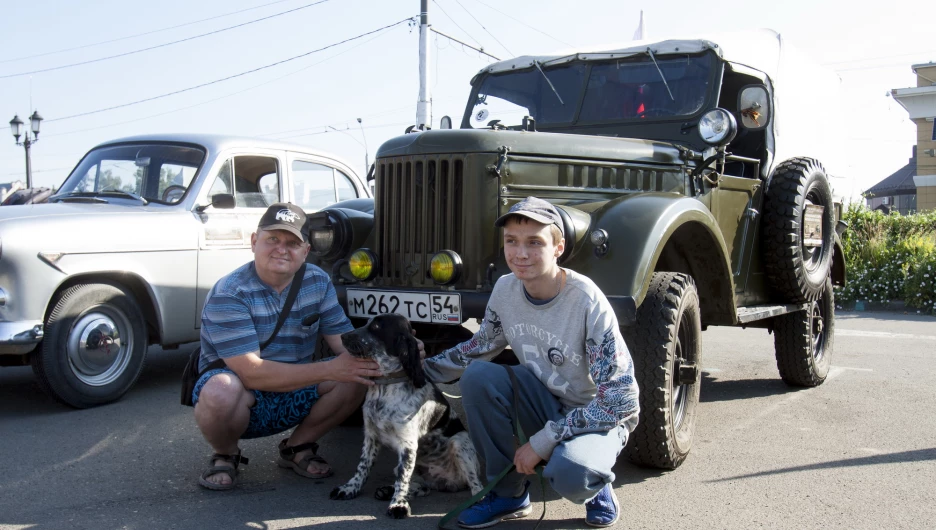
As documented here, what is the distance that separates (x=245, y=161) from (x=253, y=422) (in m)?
3.48

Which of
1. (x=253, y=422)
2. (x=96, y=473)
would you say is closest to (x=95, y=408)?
(x=96, y=473)

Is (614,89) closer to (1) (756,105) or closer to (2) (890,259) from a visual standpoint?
(1) (756,105)

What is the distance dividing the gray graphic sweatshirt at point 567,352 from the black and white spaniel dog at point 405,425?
181 mm

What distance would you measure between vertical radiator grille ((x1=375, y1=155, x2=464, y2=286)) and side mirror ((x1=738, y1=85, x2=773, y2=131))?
2.15 m

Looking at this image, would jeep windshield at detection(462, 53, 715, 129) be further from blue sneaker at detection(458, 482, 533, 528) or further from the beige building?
the beige building

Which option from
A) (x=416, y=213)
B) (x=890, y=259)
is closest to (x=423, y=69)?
(x=890, y=259)

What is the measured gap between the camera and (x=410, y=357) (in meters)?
3.54

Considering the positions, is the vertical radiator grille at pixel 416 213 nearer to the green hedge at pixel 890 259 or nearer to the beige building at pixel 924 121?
the green hedge at pixel 890 259

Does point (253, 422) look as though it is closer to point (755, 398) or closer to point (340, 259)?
point (340, 259)

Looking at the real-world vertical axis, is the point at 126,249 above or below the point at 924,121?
below

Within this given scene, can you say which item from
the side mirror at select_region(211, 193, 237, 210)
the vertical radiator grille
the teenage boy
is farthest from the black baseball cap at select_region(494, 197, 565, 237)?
the side mirror at select_region(211, 193, 237, 210)

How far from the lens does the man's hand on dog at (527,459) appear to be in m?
3.10

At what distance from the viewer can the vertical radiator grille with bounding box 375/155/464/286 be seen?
4270mm

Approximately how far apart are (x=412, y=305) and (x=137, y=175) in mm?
3516
